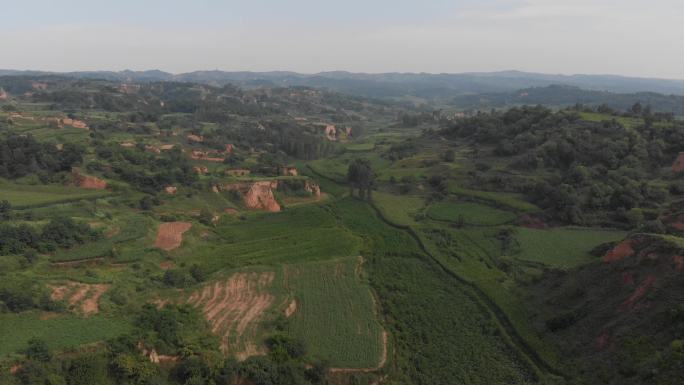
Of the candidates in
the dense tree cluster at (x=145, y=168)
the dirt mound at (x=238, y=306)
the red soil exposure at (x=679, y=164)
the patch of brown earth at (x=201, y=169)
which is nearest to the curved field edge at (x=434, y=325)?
the dirt mound at (x=238, y=306)

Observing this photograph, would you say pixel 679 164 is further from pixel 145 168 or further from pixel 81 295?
pixel 145 168

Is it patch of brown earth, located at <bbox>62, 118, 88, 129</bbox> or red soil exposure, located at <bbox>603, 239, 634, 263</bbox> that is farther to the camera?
patch of brown earth, located at <bbox>62, 118, 88, 129</bbox>

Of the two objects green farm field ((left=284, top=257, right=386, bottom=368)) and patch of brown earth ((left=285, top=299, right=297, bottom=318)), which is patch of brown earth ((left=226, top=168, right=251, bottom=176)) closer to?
green farm field ((left=284, top=257, right=386, bottom=368))

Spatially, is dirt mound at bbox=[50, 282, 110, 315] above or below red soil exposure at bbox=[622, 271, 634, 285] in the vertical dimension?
below

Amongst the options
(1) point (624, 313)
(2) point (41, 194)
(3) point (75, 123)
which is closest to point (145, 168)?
(2) point (41, 194)

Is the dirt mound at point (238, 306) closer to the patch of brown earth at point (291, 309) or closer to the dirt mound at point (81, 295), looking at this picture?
the patch of brown earth at point (291, 309)

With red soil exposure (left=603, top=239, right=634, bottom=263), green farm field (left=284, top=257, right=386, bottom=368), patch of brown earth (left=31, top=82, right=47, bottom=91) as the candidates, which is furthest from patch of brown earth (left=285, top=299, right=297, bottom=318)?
patch of brown earth (left=31, top=82, right=47, bottom=91)

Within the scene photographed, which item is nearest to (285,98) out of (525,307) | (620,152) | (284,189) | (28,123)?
(28,123)
